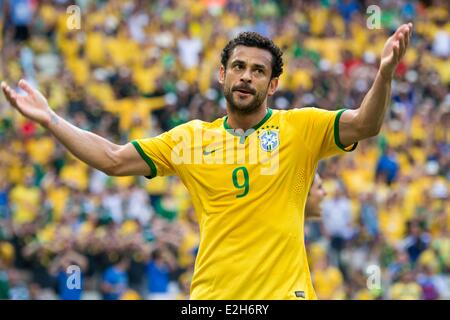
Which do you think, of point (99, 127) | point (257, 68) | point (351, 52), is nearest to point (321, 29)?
point (351, 52)

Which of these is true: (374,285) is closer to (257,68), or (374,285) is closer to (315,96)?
(315,96)

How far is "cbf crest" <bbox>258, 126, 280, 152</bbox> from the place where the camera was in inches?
246

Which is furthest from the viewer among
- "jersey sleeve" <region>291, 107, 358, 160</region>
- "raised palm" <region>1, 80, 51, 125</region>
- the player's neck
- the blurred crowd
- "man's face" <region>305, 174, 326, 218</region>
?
the blurred crowd

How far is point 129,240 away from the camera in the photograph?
14125 millimetres

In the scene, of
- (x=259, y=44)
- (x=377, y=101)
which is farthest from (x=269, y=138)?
(x=377, y=101)

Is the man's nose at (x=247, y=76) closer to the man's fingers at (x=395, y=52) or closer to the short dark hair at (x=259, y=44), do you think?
the short dark hair at (x=259, y=44)

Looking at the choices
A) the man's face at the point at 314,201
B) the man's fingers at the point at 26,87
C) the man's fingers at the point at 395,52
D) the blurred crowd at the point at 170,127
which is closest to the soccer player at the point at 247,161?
the man's fingers at the point at 26,87

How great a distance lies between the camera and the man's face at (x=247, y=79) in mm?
6312

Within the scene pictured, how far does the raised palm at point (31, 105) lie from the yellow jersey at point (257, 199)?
642mm

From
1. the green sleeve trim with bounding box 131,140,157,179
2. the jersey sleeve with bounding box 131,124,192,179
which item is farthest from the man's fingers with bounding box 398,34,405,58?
the green sleeve trim with bounding box 131,140,157,179

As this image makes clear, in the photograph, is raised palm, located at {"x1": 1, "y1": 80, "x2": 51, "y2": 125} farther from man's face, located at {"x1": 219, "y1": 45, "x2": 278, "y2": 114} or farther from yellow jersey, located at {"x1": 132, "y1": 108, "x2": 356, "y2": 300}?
man's face, located at {"x1": 219, "y1": 45, "x2": 278, "y2": 114}

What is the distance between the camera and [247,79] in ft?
20.6

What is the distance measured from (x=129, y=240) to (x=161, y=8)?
639 cm

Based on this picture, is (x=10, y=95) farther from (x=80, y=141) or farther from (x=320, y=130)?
(x=320, y=130)
